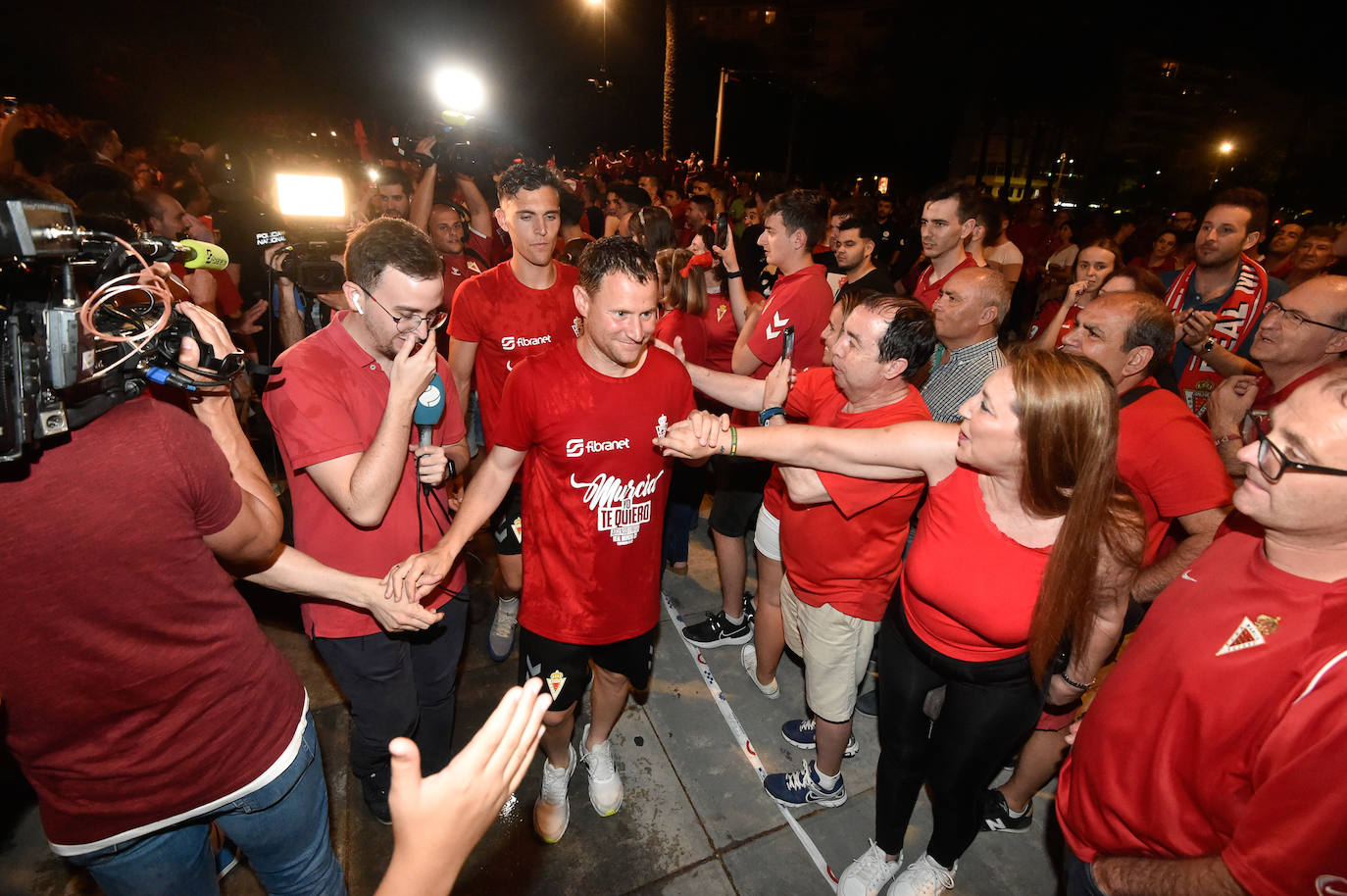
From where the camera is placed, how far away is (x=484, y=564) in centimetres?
491

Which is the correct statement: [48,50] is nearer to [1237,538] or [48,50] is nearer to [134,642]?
[134,642]

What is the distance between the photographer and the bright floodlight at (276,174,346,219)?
5.16 metres

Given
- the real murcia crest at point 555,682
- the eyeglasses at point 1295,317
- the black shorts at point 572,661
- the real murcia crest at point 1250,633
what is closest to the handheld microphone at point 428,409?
the black shorts at point 572,661

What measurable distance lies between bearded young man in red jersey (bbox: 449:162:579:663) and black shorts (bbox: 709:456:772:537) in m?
1.31

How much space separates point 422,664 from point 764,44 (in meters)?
66.5

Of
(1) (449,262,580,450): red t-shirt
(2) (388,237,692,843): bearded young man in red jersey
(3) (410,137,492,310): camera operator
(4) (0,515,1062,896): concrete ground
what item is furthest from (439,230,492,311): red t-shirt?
(4) (0,515,1062,896): concrete ground

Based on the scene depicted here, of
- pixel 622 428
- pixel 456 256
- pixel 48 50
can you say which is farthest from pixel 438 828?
pixel 48 50

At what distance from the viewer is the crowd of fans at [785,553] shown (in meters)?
1.38

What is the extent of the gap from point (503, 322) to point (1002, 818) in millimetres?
3790

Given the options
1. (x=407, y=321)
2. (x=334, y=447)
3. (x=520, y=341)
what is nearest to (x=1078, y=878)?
(x=334, y=447)

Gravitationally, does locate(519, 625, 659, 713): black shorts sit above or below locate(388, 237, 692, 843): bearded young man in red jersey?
below

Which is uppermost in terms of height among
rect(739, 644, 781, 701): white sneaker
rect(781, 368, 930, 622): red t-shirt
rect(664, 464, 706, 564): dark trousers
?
rect(781, 368, 930, 622): red t-shirt

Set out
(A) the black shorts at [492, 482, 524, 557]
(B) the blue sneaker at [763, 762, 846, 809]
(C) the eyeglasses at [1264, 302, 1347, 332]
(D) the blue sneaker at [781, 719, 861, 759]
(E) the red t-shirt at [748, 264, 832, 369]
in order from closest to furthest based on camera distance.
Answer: (C) the eyeglasses at [1264, 302, 1347, 332], (B) the blue sneaker at [763, 762, 846, 809], (D) the blue sneaker at [781, 719, 861, 759], (A) the black shorts at [492, 482, 524, 557], (E) the red t-shirt at [748, 264, 832, 369]

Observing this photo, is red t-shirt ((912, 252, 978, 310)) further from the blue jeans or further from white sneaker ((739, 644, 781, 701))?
the blue jeans
